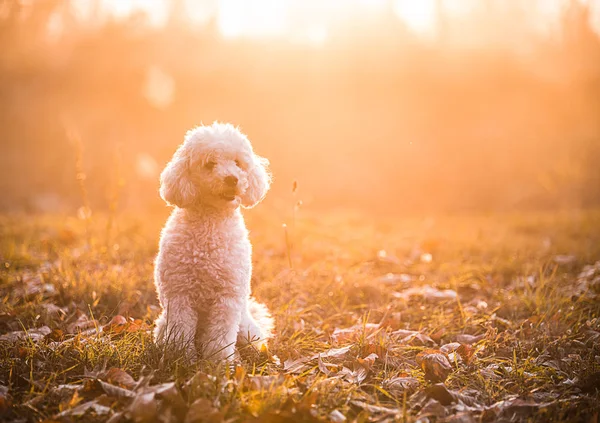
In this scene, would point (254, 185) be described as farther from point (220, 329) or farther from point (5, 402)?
point (5, 402)

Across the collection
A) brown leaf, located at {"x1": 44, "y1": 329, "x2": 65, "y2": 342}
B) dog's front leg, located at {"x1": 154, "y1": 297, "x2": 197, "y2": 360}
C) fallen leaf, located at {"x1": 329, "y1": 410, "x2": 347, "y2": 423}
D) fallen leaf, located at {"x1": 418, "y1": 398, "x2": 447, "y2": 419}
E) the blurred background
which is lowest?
fallen leaf, located at {"x1": 418, "y1": 398, "x2": 447, "y2": 419}

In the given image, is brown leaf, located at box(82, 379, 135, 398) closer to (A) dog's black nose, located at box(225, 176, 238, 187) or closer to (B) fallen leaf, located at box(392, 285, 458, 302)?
(A) dog's black nose, located at box(225, 176, 238, 187)

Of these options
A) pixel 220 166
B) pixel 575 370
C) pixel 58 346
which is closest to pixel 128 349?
pixel 58 346

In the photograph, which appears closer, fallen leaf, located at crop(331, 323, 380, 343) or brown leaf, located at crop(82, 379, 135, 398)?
brown leaf, located at crop(82, 379, 135, 398)

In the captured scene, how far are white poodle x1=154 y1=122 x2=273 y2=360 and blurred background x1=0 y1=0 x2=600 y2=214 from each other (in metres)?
11.7

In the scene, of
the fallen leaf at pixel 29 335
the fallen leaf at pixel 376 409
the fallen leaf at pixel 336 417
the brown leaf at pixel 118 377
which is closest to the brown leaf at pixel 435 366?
the fallen leaf at pixel 376 409

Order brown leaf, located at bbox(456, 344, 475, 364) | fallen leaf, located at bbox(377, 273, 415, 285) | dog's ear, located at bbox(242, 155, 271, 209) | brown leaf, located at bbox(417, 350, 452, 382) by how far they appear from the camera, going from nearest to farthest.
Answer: brown leaf, located at bbox(417, 350, 452, 382) → brown leaf, located at bbox(456, 344, 475, 364) → dog's ear, located at bbox(242, 155, 271, 209) → fallen leaf, located at bbox(377, 273, 415, 285)

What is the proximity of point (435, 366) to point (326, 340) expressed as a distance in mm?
906

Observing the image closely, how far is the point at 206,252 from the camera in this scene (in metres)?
3.22

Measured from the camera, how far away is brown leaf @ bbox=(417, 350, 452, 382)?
3023mm

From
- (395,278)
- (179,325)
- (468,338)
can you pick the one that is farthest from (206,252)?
(395,278)

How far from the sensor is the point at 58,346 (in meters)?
2.94

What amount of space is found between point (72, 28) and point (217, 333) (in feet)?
58.7

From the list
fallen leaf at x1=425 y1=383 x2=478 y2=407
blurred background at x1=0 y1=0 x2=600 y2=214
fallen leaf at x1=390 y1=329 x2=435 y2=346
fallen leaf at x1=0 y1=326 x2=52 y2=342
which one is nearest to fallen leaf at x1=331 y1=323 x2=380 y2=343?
fallen leaf at x1=390 y1=329 x2=435 y2=346
